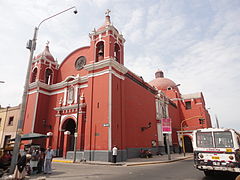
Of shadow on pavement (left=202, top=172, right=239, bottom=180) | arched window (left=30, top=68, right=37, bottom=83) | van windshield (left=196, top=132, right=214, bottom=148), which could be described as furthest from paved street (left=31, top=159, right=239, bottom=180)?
arched window (left=30, top=68, right=37, bottom=83)

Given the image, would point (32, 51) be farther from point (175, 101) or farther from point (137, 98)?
point (175, 101)

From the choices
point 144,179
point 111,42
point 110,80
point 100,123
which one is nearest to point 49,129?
point 100,123

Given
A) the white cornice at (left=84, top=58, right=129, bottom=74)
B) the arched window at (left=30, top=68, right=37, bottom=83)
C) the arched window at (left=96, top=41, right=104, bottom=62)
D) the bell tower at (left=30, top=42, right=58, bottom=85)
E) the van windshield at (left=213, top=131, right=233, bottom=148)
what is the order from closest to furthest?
the van windshield at (left=213, top=131, right=233, bottom=148), the white cornice at (left=84, top=58, right=129, bottom=74), the arched window at (left=96, top=41, right=104, bottom=62), the bell tower at (left=30, top=42, right=58, bottom=85), the arched window at (left=30, top=68, right=37, bottom=83)

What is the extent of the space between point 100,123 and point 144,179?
27.7ft

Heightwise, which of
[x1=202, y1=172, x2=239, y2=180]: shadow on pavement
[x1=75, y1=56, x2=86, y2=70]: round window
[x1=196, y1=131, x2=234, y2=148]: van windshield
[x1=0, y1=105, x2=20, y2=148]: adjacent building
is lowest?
[x1=202, y1=172, x2=239, y2=180]: shadow on pavement

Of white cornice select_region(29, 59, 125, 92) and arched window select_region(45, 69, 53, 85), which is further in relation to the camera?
arched window select_region(45, 69, 53, 85)

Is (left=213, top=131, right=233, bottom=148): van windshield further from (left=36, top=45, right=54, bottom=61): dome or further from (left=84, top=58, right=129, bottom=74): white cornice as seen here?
(left=36, top=45, right=54, bottom=61): dome

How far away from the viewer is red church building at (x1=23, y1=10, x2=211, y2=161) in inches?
623

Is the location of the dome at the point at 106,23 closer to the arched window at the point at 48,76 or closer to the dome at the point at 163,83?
the arched window at the point at 48,76

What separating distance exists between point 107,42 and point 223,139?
14.3 metres

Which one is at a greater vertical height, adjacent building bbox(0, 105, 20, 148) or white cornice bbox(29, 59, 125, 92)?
white cornice bbox(29, 59, 125, 92)

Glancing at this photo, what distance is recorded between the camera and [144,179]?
7.84 meters

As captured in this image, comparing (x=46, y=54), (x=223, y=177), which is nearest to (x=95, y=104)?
(x=223, y=177)

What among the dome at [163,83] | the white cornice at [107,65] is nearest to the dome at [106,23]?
the white cornice at [107,65]
